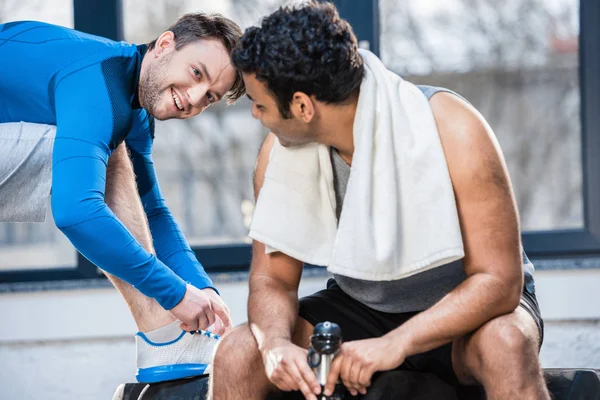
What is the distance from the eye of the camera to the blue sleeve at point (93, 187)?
62.8 inches

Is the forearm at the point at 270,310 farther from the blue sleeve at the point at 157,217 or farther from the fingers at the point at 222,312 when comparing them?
the blue sleeve at the point at 157,217

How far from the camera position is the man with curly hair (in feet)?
4.65

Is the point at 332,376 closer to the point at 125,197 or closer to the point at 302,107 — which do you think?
the point at 302,107

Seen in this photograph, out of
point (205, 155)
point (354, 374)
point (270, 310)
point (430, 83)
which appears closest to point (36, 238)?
point (205, 155)

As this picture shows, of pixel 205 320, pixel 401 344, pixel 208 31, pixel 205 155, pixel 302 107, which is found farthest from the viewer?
pixel 205 155

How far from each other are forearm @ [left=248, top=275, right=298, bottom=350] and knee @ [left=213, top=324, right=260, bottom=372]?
2 cm

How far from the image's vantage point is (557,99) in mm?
2734

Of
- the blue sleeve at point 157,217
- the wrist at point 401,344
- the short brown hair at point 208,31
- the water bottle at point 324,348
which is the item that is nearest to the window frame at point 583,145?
the blue sleeve at point 157,217

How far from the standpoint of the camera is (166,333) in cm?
179

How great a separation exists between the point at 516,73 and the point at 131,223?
151 cm

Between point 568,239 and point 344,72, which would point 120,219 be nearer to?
point 344,72

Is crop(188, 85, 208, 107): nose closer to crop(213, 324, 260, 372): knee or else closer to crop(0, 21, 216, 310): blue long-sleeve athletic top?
crop(0, 21, 216, 310): blue long-sleeve athletic top

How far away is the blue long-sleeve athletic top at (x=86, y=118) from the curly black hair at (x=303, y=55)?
35 centimetres

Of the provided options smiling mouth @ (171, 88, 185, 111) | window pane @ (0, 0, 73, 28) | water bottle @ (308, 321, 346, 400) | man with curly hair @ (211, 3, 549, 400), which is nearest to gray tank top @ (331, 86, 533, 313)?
man with curly hair @ (211, 3, 549, 400)
